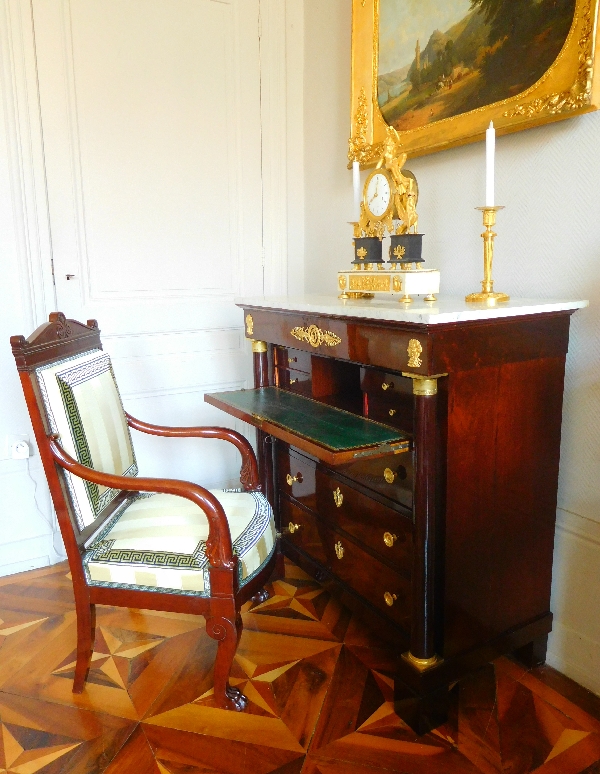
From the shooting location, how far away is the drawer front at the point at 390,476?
1526 mm

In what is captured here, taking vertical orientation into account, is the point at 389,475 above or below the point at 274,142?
below

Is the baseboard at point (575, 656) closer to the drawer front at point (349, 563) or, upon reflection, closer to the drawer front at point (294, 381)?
the drawer front at point (349, 563)

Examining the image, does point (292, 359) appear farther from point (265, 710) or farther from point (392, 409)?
point (265, 710)

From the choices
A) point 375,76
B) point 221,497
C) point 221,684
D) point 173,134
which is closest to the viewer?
point 221,684

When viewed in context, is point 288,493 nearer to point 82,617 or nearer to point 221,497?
point 221,497

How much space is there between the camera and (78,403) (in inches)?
66.5

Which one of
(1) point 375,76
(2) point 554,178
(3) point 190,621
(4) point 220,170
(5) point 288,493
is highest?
(1) point 375,76

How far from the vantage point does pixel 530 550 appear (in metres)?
1.67

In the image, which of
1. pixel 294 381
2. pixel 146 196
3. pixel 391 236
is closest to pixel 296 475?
pixel 294 381

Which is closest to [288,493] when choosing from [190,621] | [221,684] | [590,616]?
[190,621]

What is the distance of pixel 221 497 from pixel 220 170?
61.4 inches

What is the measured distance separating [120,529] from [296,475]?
64 centimetres

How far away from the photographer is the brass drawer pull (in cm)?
161

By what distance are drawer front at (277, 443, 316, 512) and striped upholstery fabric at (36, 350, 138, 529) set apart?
0.53 metres
